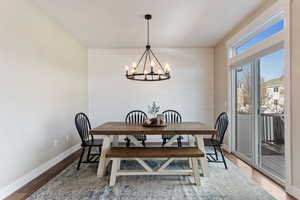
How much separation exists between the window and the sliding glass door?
286mm

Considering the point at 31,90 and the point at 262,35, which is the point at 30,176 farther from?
the point at 262,35

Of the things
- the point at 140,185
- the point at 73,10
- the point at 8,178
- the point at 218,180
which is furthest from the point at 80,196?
the point at 73,10

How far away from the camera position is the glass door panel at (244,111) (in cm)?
357

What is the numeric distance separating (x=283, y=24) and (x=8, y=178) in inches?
162

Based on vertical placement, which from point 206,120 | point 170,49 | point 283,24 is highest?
point 170,49

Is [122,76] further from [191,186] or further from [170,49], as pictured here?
[191,186]

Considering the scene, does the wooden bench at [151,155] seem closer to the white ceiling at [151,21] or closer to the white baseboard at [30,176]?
the white baseboard at [30,176]

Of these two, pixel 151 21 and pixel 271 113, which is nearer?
pixel 271 113

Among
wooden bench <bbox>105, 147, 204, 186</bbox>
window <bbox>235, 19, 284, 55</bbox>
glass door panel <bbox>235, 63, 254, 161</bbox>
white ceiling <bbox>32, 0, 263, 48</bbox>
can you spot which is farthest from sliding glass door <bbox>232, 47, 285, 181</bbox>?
wooden bench <bbox>105, 147, 204, 186</bbox>

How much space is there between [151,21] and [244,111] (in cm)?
251

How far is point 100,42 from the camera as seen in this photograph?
16.2 feet

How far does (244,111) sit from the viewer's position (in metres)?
3.83

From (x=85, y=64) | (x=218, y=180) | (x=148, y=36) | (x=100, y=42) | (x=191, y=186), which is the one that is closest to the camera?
(x=191, y=186)

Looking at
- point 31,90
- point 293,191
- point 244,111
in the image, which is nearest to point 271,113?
point 244,111
